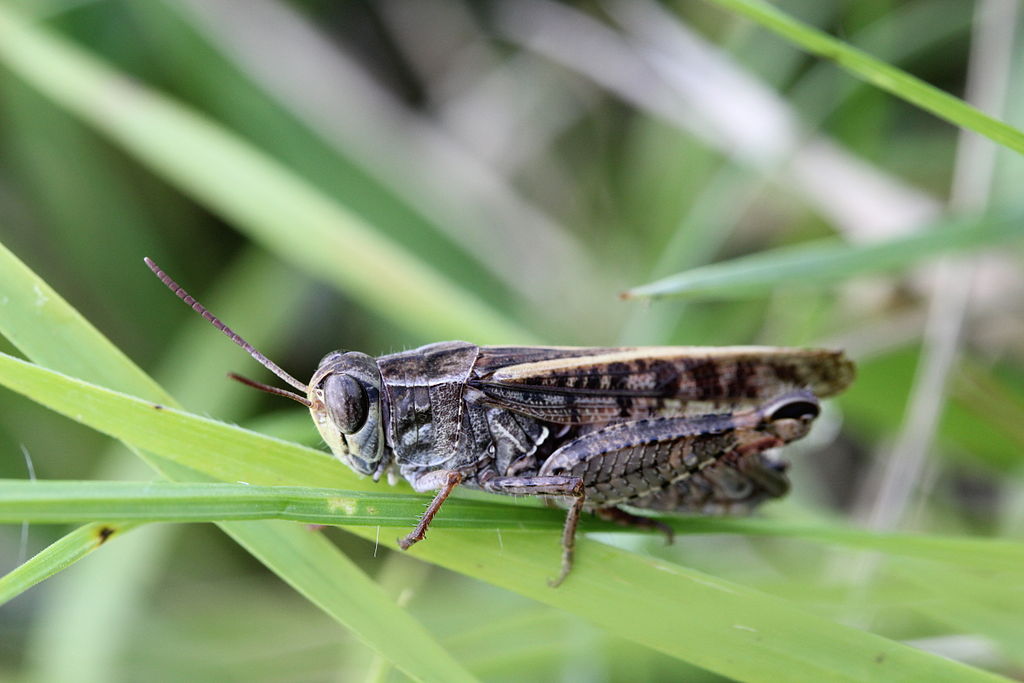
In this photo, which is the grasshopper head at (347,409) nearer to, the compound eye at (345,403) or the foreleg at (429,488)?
the compound eye at (345,403)

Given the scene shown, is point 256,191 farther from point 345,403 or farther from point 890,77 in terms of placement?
point 890,77

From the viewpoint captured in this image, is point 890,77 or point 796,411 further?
point 796,411

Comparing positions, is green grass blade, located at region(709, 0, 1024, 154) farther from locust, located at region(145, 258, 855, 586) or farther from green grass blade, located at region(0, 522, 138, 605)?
green grass blade, located at region(0, 522, 138, 605)

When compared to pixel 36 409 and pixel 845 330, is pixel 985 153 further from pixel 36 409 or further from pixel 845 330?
pixel 36 409

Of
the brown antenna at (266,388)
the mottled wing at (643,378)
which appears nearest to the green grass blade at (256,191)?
the mottled wing at (643,378)

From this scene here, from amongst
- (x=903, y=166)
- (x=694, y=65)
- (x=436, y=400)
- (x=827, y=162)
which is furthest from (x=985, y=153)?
(x=436, y=400)

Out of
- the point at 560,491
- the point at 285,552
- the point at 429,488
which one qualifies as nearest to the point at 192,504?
the point at 285,552
